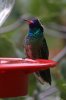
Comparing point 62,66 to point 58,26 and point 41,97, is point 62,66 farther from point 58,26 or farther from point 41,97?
point 58,26

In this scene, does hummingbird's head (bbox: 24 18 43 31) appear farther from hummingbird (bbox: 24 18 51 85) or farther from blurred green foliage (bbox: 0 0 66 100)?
blurred green foliage (bbox: 0 0 66 100)

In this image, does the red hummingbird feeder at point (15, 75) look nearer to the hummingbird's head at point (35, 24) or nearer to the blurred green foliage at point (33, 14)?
the blurred green foliage at point (33, 14)

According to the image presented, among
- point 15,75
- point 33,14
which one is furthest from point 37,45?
point 15,75

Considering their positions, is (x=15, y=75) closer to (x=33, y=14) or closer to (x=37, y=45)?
(x=37, y=45)

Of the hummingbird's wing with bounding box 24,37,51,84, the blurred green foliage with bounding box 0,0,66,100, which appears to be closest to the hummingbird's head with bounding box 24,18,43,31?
the hummingbird's wing with bounding box 24,37,51,84

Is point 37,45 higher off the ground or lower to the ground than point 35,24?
lower

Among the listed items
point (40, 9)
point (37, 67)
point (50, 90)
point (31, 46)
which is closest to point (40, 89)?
point (50, 90)
